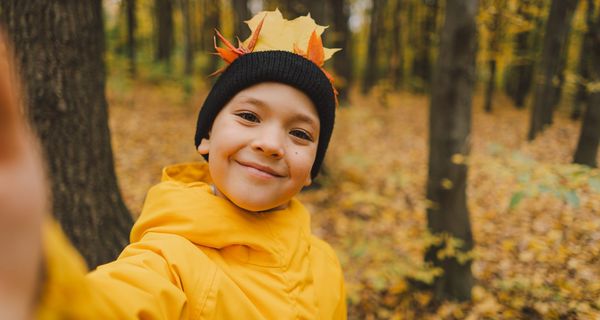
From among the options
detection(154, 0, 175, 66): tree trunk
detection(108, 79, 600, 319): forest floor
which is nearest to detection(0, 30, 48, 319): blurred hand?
detection(108, 79, 600, 319): forest floor

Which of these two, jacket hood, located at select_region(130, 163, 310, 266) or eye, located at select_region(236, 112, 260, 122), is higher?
eye, located at select_region(236, 112, 260, 122)

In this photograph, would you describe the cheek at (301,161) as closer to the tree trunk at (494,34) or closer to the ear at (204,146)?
the ear at (204,146)

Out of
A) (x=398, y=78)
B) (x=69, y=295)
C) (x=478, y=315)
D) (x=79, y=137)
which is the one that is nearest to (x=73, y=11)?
(x=79, y=137)

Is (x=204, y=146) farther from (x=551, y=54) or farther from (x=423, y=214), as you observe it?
(x=551, y=54)

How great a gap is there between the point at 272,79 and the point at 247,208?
0.51m

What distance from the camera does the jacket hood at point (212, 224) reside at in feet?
4.36

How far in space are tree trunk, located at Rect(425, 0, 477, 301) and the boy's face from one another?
2.55 metres

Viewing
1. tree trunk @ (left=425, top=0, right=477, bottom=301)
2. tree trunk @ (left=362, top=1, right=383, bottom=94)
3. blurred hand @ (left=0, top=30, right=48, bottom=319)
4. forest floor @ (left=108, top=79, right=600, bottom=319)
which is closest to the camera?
blurred hand @ (left=0, top=30, right=48, bottom=319)

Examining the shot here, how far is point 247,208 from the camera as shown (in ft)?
4.63

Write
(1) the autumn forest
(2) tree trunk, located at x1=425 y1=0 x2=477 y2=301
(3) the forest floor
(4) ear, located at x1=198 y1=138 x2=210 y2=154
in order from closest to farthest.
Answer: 1. (4) ear, located at x1=198 y1=138 x2=210 y2=154
2. (1) the autumn forest
3. (2) tree trunk, located at x1=425 y1=0 x2=477 y2=301
4. (3) the forest floor

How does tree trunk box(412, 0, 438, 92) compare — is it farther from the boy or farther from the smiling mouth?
the smiling mouth

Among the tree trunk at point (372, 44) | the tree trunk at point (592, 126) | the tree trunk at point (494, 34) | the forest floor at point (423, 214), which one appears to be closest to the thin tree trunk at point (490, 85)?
the tree trunk at point (494, 34)

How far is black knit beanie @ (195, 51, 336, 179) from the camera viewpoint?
1.47 m

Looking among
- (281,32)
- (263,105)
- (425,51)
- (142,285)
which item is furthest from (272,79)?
(425,51)
